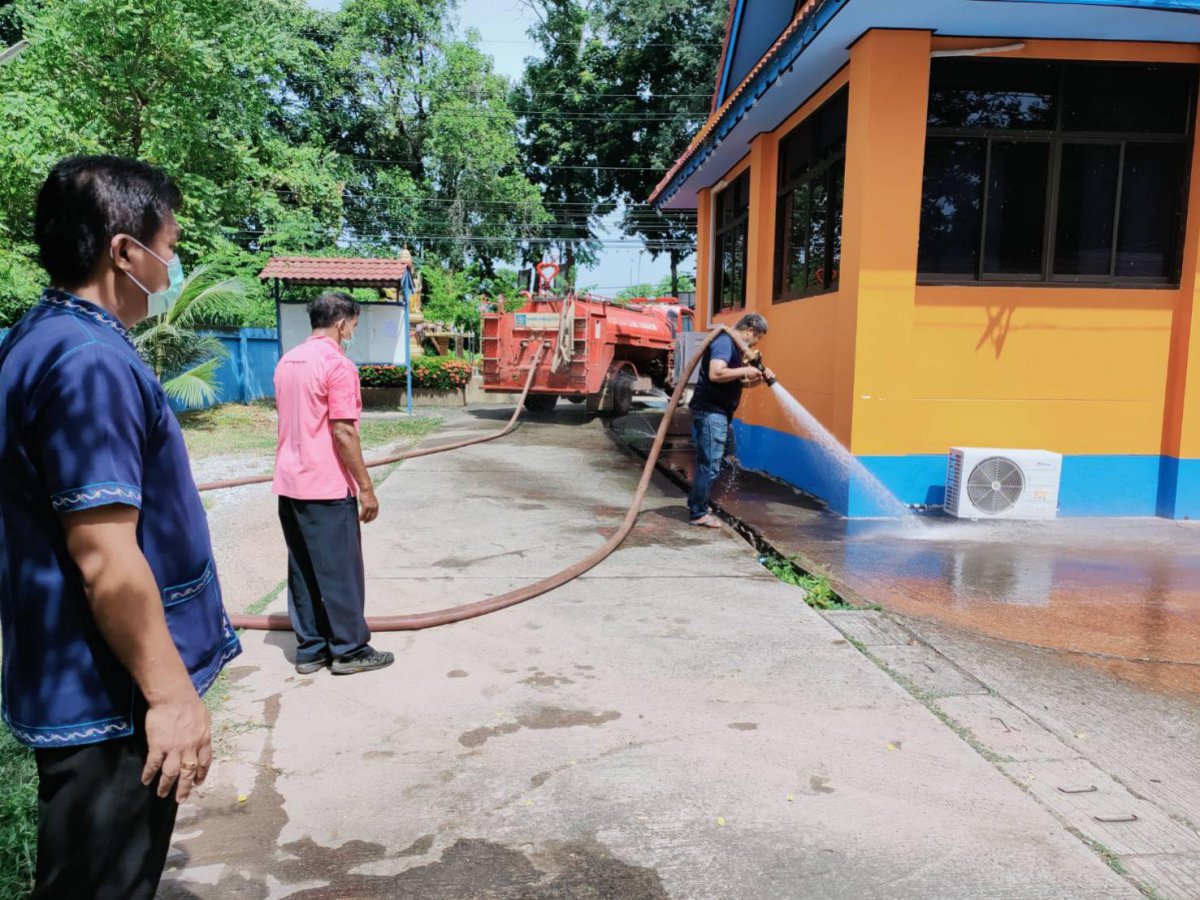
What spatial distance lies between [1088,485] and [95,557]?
8.06m

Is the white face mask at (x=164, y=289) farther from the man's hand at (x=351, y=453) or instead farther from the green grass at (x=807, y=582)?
the green grass at (x=807, y=582)

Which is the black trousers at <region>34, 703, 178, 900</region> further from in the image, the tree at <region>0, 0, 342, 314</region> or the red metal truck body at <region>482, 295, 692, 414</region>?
the tree at <region>0, 0, 342, 314</region>

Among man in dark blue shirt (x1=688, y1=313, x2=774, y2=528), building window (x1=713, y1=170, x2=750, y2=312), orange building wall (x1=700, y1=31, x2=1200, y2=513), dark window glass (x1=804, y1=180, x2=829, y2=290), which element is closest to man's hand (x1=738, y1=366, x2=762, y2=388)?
man in dark blue shirt (x1=688, y1=313, x2=774, y2=528)

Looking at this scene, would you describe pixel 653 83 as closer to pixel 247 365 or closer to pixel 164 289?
pixel 247 365

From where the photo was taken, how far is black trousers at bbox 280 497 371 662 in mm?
3666

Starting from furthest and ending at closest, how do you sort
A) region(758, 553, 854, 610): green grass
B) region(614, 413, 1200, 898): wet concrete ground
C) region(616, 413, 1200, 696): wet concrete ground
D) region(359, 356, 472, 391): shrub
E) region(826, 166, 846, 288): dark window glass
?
region(359, 356, 472, 391): shrub
region(826, 166, 846, 288): dark window glass
region(758, 553, 854, 610): green grass
region(616, 413, 1200, 696): wet concrete ground
region(614, 413, 1200, 898): wet concrete ground

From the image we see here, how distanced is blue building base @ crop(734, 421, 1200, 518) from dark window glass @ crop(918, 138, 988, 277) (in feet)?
5.91

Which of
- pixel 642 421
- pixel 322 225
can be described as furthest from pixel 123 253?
pixel 322 225

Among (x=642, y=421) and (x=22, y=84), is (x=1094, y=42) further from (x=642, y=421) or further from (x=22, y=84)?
(x=22, y=84)

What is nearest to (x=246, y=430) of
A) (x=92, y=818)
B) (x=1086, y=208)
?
(x=1086, y=208)

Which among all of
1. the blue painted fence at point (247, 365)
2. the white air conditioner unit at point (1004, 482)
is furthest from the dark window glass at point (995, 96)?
the blue painted fence at point (247, 365)

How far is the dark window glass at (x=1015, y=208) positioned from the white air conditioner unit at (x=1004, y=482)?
1722 mm

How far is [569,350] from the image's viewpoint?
1334cm

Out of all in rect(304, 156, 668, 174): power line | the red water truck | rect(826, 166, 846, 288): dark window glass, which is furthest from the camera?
rect(304, 156, 668, 174): power line
